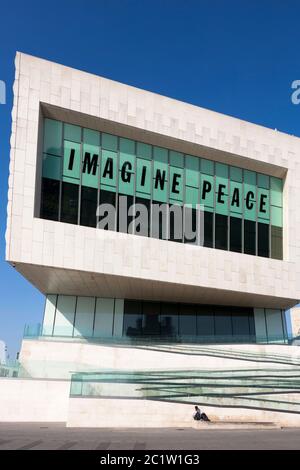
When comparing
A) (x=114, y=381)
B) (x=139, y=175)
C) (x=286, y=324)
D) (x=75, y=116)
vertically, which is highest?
(x=75, y=116)

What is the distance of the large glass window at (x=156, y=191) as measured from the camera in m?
28.5

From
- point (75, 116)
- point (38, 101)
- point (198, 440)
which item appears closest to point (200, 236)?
Answer: point (75, 116)

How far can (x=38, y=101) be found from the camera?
2750cm

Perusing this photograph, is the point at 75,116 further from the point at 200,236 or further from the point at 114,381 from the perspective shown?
the point at 114,381

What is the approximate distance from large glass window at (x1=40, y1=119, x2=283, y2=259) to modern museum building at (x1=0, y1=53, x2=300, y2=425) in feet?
0.21

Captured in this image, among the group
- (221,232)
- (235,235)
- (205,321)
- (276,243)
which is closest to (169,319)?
(205,321)

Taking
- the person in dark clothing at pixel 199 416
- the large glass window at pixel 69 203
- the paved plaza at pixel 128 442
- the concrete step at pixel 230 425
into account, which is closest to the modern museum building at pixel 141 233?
the large glass window at pixel 69 203

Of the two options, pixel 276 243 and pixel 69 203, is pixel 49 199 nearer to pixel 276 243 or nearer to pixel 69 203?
pixel 69 203

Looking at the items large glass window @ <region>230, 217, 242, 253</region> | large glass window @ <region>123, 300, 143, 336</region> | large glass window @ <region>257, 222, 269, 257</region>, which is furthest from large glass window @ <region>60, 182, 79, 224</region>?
large glass window @ <region>257, 222, 269, 257</region>

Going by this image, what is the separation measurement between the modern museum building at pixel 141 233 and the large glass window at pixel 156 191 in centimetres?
7

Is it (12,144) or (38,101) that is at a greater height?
(38,101)

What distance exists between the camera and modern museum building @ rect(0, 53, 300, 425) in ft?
88.0

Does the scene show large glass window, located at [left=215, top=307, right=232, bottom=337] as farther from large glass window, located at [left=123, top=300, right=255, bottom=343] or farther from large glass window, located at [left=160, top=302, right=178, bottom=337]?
large glass window, located at [left=160, top=302, right=178, bottom=337]

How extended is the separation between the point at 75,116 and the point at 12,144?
4.04 meters
